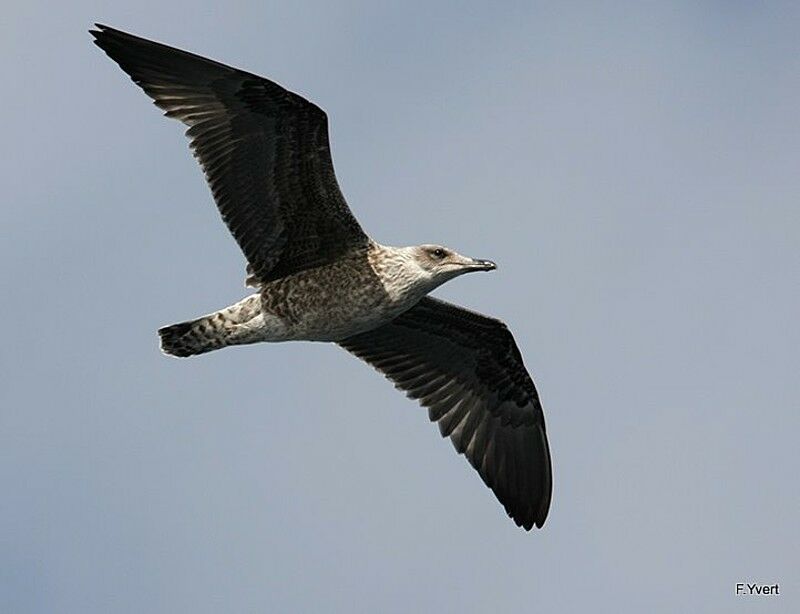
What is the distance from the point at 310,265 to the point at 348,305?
0.59 meters

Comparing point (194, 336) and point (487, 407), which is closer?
point (194, 336)

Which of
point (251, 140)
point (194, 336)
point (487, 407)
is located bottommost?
point (487, 407)

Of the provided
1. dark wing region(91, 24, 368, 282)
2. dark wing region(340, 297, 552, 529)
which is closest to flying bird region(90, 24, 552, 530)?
dark wing region(91, 24, 368, 282)

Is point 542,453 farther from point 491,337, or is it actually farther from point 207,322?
point 207,322

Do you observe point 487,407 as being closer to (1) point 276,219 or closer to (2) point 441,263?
(2) point 441,263

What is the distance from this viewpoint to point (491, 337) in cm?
1806

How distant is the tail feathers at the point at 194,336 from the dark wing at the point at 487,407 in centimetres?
233

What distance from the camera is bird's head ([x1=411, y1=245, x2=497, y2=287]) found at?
15938mm

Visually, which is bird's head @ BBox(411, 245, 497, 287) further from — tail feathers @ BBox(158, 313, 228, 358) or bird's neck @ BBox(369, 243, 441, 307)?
tail feathers @ BBox(158, 313, 228, 358)

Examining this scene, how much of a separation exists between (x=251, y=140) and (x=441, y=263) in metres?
2.15

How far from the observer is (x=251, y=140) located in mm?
15664

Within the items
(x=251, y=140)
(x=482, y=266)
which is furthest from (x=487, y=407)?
(x=251, y=140)

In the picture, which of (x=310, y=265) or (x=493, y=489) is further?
(x=493, y=489)

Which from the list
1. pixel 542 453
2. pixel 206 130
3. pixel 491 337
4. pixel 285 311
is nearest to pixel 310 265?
pixel 285 311
